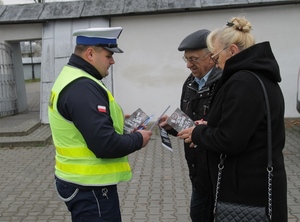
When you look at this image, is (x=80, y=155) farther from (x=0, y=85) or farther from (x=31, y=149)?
(x=0, y=85)

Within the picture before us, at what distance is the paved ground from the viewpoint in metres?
4.42

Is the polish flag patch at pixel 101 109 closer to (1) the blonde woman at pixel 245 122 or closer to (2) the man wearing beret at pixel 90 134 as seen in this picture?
(2) the man wearing beret at pixel 90 134

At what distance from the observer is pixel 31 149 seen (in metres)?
7.59

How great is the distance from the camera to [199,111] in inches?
110

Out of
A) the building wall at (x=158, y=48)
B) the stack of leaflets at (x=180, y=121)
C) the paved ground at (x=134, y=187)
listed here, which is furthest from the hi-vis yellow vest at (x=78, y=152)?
the building wall at (x=158, y=48)

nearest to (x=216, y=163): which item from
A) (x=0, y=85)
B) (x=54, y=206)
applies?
(x=54, y=206)

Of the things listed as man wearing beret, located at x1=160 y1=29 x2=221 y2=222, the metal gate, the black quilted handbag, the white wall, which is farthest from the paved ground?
the metal gate

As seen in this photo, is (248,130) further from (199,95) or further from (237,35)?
(199,95)

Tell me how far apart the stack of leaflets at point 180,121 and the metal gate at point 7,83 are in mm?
8203

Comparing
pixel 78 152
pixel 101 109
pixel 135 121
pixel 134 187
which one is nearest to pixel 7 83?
pixel 134 187

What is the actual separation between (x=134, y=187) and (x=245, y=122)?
11.7 feet

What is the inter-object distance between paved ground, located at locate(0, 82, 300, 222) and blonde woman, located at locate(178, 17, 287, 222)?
7.31ft

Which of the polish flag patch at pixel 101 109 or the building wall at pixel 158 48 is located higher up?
the polish flag patch at pixel 101 109

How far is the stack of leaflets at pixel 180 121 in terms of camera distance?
2.51m
